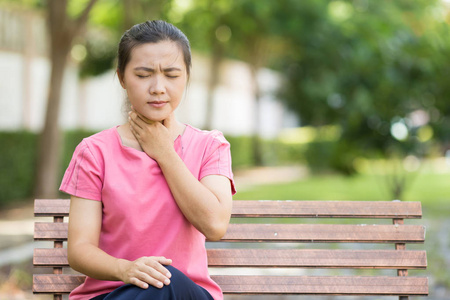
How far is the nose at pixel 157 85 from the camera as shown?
7.75ft

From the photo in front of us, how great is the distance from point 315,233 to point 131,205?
1.00 metres

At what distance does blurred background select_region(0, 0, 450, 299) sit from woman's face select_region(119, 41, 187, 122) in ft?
9.95

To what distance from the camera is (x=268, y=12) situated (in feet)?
55.5

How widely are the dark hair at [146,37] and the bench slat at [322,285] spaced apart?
3.48 feet

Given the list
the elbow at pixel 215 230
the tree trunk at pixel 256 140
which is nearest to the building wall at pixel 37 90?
the tree trunk at pixel 256 140

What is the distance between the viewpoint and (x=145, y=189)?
7.85 ft

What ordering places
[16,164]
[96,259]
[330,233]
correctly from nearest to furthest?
[96,259], [330,233], [16,164]

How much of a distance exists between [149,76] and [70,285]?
1062 millimetres

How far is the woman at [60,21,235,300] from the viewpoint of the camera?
236 cm

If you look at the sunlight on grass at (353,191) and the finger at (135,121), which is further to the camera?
the sunlight on grass at (353,191)

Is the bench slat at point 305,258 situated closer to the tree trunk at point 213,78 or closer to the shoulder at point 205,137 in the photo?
the shoulder at point 205,137

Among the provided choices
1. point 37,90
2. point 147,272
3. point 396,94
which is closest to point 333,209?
point 147,272

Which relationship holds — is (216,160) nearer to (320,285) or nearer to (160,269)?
(160,269)

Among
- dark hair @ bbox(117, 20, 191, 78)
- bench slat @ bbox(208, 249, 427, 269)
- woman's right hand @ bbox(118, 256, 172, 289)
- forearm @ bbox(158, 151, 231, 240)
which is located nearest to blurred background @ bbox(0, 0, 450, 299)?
bench slat @ bbox(208, 249, 427, 269)
